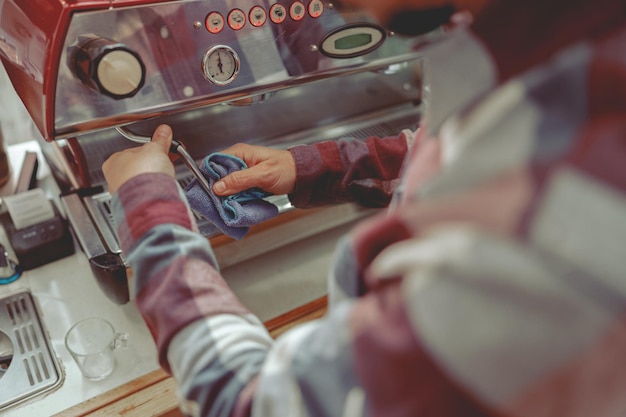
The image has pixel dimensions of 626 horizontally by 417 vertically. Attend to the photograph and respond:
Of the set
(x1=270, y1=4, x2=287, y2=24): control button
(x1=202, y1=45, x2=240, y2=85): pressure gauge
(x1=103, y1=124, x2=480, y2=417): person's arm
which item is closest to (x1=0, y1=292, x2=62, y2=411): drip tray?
(x1=103, y1=124, x2=480, y2=417): person's arm

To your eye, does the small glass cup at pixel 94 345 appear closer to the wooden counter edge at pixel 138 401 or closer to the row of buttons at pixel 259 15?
the wooden counter edge at pixel 138 401

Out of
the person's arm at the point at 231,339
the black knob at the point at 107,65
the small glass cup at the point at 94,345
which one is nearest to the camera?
the person's arm at the point at 231,339

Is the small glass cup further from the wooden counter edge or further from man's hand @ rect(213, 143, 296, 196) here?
man's hand @ rect(213, 143, 296, 196)

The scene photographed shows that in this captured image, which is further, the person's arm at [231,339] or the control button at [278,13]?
the control button at [278,13]

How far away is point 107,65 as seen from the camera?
552mm

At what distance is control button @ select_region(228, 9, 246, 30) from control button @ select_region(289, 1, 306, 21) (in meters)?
0.07

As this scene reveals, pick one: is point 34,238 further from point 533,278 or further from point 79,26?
point 533,278

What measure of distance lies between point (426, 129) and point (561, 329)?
0.17 m

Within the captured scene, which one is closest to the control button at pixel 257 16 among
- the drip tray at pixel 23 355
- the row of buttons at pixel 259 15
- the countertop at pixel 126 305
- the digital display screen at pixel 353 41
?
the row of buttons at pixel 259 15

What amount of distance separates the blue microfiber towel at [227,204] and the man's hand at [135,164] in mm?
64

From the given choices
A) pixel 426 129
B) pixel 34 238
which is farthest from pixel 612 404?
pixel 34 238

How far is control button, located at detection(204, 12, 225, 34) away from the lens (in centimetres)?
62

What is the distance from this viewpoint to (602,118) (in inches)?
11.2

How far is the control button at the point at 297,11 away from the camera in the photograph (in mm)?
671
